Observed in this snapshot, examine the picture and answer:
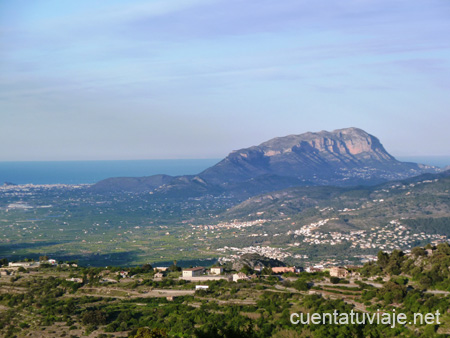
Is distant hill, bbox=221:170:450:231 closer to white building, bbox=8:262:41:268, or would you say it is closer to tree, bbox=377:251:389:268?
tree, bbox=377:251:389:268

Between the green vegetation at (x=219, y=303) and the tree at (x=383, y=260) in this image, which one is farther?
the tree at (x=383, y=260)

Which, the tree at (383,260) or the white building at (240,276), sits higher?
the tree at (383,260)

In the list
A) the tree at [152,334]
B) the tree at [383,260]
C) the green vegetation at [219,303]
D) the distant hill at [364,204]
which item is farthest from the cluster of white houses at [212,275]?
the distant hill at [364,204]

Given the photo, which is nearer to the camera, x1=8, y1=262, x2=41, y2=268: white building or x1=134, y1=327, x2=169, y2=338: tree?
x1=134, y1=327, x2=169, y2=338: tree

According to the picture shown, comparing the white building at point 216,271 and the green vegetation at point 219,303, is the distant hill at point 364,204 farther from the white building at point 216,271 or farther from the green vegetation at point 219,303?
the green vegetation at point 219,303

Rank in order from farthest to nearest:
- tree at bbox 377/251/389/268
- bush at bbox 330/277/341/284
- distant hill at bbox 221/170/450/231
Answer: distant hill at bbox 221/170/450/231
tree at bbox 377/251/389/268
bush at bbox 330/277/341/284

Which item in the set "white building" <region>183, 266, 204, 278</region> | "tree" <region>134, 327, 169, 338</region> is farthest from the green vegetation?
"white building" <region>183, 266, 204, 278</region>

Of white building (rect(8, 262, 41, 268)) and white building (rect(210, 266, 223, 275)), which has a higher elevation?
white building (rect(210, 266, 223, 275))

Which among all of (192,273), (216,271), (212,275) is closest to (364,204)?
(216,271)

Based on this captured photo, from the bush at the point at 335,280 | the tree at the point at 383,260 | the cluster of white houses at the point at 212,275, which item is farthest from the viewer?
the tree at the point at 383,260

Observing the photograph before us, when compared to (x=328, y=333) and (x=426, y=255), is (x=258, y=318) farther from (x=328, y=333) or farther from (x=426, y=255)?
(x=426, y=255)

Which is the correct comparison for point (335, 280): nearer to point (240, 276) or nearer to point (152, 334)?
point (240, 276)

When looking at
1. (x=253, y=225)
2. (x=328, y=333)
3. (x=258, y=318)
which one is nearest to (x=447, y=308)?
(x=328, y=333)

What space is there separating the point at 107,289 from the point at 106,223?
95548 mm
